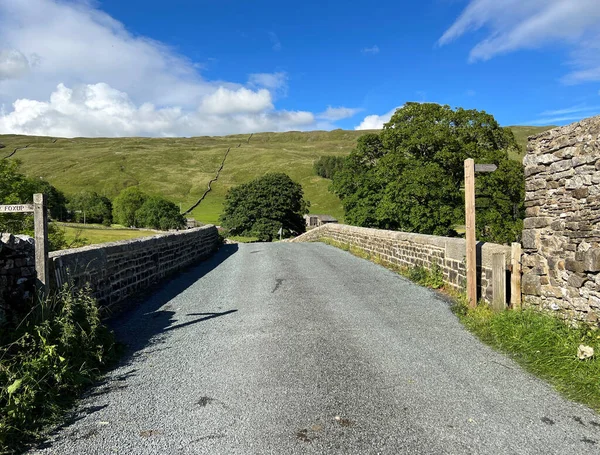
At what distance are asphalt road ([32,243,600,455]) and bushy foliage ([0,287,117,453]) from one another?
0.75 feet

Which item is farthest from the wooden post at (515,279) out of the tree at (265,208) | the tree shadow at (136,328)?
the tree at (265,208)

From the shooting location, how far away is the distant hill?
110 metres

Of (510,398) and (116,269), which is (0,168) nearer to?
(116,269)

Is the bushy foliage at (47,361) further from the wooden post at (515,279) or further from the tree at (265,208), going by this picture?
the tree at (265,208)

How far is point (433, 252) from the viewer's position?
8.91 meters

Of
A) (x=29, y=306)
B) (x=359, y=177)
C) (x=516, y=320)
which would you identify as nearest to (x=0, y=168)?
(x=359, y=177)

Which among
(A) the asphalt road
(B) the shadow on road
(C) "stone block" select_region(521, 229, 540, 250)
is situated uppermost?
(C) "stone block" select_region(521, 229, 540, 250)

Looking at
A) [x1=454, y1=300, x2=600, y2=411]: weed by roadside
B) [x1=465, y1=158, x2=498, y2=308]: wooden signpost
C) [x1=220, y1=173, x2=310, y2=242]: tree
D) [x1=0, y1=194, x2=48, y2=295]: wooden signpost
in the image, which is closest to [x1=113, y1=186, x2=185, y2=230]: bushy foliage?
[x1=220, y1=173, x2=310, y2=242]: tree

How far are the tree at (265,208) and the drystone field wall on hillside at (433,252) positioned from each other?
35.2m

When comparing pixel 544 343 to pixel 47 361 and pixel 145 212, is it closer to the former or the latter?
pixel 47 361

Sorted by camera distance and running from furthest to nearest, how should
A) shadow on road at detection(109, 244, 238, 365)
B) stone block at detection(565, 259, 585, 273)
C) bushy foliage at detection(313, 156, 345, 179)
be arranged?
1. bushy foliage at detection(313, 156, 345, 179)
2. shadow on road at detection(109, 244, 238, 365)
3. stone block at detection(565, 259, 585, 273)

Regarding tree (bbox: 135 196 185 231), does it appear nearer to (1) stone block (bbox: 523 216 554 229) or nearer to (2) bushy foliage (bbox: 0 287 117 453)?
(2) bushy foliage (bbox: 0 287 117 453)

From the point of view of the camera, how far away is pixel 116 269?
23.7 ft

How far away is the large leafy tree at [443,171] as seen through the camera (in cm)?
2009
